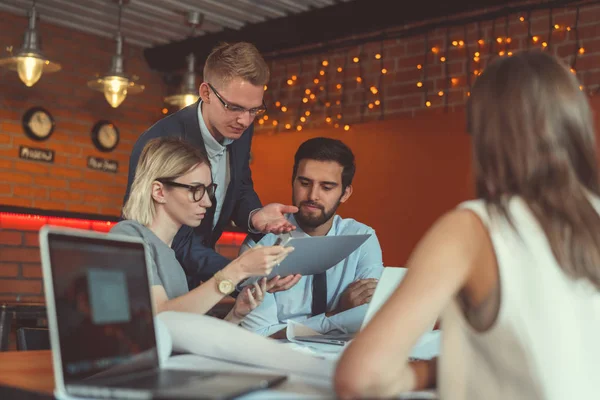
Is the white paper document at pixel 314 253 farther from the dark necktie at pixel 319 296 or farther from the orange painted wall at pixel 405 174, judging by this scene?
the orange painted wall at pixel 405 174

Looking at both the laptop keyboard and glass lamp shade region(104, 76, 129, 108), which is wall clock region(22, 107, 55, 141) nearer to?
glass lamp shade region(104, 76, 129, 108)

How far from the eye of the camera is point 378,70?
5.63 m

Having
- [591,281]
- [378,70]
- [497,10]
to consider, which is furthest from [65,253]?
[378,70]

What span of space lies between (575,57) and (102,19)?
3.35m

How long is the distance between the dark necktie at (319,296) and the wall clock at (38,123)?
3.69 meters

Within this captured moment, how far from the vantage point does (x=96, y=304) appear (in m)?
1.15

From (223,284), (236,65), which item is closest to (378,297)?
(223,284)

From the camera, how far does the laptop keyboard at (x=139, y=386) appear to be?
979 millimetres

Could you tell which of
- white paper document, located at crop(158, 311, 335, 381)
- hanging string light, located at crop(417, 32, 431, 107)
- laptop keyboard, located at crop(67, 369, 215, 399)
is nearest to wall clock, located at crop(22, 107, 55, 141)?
hanging string light, located at crop(417, 32, 431, 107)

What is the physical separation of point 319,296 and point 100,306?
1588mm

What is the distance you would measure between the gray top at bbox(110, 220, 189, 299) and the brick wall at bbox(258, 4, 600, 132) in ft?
10.7

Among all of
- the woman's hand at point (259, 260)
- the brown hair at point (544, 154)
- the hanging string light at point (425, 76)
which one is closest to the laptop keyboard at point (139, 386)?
the brown hair at point (544, 154)

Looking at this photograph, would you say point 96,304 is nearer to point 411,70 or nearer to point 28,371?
point 28,371

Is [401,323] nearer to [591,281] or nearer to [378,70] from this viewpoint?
[591,281]
